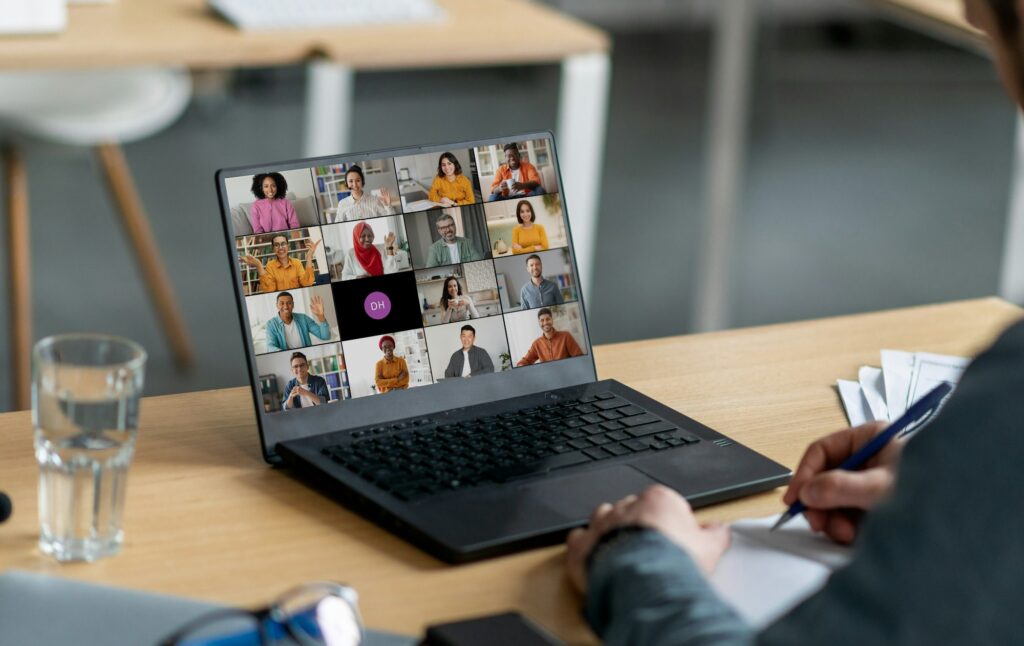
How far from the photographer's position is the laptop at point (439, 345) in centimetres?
89

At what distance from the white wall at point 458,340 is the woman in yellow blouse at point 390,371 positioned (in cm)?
2

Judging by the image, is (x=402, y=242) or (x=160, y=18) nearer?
(x=402, y=242)

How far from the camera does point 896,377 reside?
1.11 m

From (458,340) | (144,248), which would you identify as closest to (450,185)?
(458,340)

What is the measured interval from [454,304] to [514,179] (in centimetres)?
11

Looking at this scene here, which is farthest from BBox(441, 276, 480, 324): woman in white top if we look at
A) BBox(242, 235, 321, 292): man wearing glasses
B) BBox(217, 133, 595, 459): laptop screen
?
BBox(242, 235, 321, 292): man wearing glasses

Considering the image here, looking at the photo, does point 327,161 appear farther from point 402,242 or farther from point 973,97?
point 973,97

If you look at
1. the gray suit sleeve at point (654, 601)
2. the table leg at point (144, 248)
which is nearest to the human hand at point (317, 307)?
the gray suit sleeve at point (654, 601)

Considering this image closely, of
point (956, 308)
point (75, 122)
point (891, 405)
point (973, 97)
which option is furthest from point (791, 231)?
point (891, 405)

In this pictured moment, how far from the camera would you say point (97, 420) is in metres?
0.79

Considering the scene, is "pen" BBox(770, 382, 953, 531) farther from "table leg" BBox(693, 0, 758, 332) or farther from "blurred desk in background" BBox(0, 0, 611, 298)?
"table leg" BBox(693, 0, 758, 332)

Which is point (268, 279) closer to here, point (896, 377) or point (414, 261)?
point (414, 261)

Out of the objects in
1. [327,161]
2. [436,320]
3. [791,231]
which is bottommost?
[791,231]

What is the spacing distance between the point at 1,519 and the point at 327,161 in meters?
0.34
